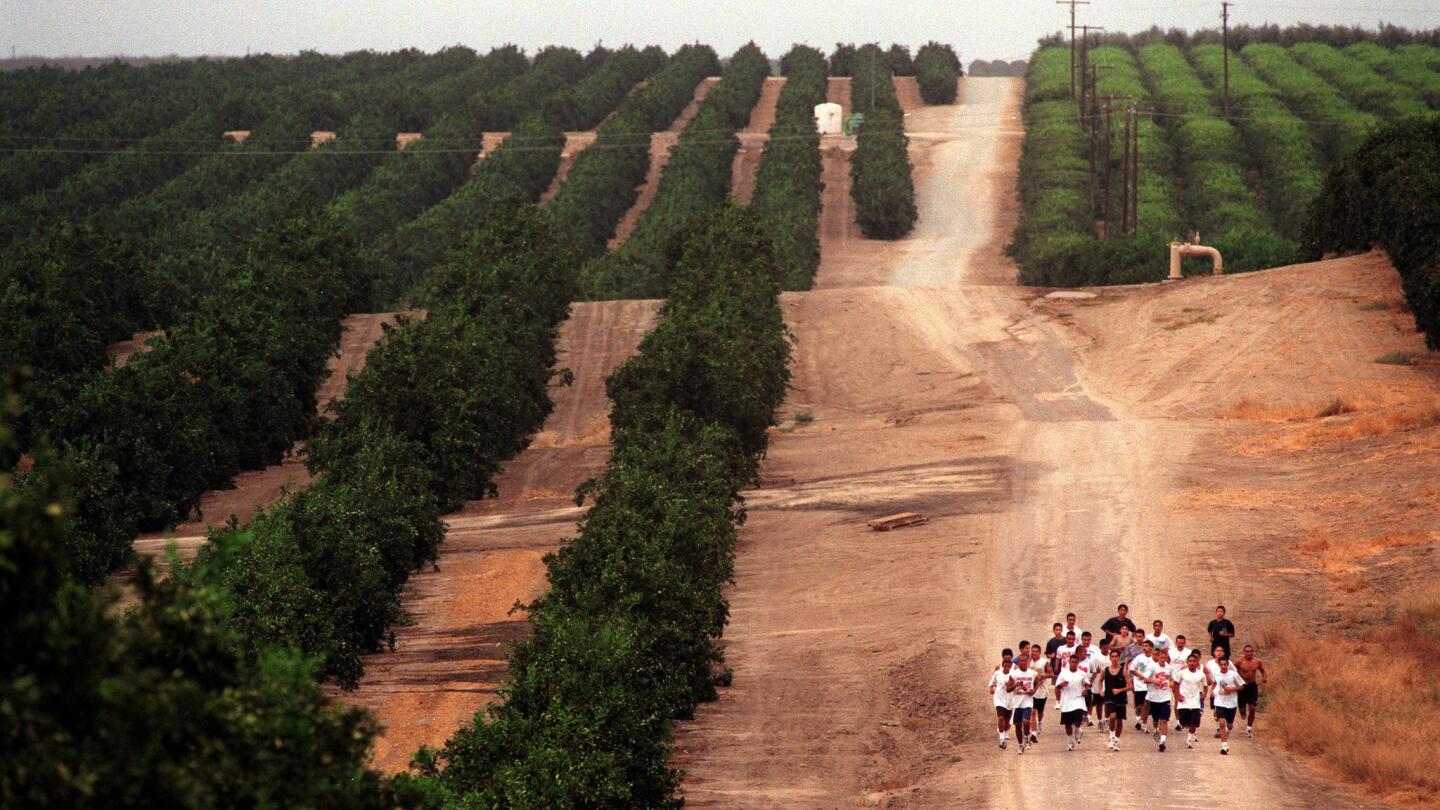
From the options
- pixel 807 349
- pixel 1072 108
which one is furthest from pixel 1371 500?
pixel 1072 108

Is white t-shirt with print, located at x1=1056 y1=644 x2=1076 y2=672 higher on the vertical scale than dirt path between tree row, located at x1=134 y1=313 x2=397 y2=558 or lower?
higher

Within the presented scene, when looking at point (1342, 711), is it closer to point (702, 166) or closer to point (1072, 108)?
point (702, 166)

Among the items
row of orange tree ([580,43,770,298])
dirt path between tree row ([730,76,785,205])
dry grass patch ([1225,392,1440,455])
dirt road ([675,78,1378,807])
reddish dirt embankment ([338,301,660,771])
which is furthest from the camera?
dirt path between tree row ([730,76,785,205])

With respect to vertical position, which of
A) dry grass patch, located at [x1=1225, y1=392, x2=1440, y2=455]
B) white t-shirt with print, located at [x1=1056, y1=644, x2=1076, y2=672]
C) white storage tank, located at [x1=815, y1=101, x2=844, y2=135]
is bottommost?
dry grass patch, located at [x1=1225, y1=392, x2=1440, y2=455]

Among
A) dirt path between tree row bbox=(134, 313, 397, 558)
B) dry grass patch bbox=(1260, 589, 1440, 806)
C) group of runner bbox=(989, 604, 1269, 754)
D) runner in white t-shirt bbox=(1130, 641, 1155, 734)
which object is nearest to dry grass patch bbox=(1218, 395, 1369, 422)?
dry grass patch bbox=(1260, 589, 1440, 806)

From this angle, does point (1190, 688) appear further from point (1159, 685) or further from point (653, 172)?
point (653, 172)

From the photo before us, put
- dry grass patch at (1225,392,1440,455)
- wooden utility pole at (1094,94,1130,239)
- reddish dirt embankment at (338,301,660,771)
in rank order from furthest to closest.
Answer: wooden utility pole at (1094,94,1130,239) < dry grass patch at (1225,392,1440,455) < reddish dirt embankment at (338,301,660,771)

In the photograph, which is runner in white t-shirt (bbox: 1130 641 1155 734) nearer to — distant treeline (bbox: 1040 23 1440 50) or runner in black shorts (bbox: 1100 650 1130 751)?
runner in black shorts (bbox: 1100 650 1130 751)
